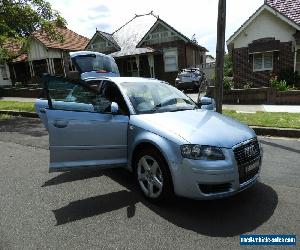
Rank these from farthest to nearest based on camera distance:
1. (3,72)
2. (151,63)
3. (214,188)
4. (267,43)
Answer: (3,72) < (151,63) < (267,43) < (214,188)

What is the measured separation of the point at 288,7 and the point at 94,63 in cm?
1622

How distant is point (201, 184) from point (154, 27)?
84.2 ft

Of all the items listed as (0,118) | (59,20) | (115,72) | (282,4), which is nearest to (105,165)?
(115,72)

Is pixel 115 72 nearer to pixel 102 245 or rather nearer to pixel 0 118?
pixel 102 245

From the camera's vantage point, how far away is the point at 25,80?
35750mm

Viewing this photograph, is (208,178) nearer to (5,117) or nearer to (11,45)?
(5,117)

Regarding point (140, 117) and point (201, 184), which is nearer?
point (201, 184)

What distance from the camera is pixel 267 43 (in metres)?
19.2

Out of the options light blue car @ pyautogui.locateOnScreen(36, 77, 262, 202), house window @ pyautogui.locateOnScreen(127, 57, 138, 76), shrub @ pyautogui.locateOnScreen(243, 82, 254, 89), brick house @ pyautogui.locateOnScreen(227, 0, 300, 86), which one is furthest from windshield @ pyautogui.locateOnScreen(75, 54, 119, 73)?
house window @ pyautogui.locateOnScreen(127, 57, 138, 76)

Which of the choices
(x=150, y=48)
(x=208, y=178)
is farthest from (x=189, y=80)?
(x=208, y=178)

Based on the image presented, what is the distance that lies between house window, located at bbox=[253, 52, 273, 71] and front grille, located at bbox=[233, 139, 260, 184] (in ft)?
56.1

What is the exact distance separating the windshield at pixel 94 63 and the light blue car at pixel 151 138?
6.02 feet

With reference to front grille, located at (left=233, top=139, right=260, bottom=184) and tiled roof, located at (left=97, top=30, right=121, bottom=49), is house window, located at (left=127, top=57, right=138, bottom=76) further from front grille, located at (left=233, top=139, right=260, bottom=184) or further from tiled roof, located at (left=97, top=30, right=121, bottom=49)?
front grille, located at (left=233, top=139, right=260, bottom=184)

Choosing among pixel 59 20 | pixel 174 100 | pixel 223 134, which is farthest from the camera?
pixel 59 20
